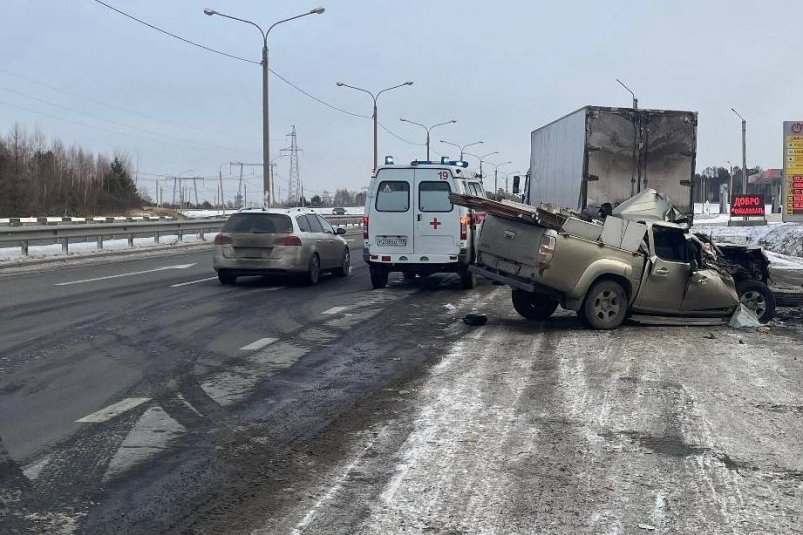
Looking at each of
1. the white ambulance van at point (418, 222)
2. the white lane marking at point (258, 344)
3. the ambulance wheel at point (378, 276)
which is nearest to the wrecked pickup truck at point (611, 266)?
the white lane marking at point (258, 344)

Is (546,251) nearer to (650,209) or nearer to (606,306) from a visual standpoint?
(606,306)

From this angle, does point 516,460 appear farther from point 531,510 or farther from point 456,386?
point 456,386

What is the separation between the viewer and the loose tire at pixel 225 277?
59.1 ft

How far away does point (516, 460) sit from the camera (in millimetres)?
5703

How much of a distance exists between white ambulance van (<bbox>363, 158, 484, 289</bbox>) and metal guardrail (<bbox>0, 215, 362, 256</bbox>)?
12860 millimetres

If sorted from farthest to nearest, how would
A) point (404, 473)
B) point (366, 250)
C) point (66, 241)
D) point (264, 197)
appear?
point (264, 197) < point (66, 241) < point (366, 250) < point (404, 473)

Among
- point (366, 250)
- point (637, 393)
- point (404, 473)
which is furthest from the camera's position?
point (366, 250)

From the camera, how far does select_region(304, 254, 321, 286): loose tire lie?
18.3m

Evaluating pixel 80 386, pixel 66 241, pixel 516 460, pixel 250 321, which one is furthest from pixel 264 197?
pixel 516 460

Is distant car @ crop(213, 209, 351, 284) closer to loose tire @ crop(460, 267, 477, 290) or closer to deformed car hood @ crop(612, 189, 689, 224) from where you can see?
loose tire @ crop(460, 267, 477, 290)

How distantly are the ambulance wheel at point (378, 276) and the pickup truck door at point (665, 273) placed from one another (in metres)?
6.84

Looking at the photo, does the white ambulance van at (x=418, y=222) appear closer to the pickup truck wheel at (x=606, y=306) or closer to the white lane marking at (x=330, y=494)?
the pickup truck wheel at (x=606, y=306)

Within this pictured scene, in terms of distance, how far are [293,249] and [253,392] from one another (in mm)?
9998

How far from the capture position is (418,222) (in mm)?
16922
